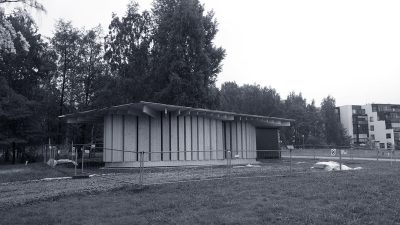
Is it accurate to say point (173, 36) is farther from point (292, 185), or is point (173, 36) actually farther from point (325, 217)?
point (325, 217)

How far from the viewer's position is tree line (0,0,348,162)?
3812 cm

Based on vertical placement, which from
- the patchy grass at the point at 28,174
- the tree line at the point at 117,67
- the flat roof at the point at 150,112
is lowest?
the patchy grass at the point at 28,174

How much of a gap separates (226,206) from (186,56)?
32422 mm

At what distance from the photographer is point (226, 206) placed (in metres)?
8.62

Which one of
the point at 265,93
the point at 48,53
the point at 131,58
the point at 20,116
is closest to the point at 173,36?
the point at 131,58

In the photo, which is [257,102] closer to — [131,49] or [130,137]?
[131,49]

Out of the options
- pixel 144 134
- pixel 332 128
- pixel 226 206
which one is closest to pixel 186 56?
pixel 144 134

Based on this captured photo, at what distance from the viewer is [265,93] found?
268ft

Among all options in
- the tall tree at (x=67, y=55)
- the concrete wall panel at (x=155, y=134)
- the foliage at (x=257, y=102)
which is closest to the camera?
the concrete wall panel at (x=155, y=134)

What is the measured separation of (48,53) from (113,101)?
9.00 m

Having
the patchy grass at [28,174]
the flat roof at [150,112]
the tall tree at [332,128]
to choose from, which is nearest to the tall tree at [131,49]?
the flat roof at [150,112]

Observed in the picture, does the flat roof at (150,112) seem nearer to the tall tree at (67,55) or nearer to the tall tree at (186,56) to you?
the tall tree at (186,56)

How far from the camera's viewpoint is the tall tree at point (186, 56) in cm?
3809

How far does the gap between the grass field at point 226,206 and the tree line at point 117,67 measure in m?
26.6
